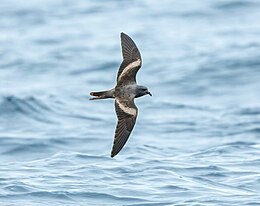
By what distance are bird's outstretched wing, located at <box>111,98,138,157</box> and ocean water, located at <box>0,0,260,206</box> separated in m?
1.23

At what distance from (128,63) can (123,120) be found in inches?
25.0

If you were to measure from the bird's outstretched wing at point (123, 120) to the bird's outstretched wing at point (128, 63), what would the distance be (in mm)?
259

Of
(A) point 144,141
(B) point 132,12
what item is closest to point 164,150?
(A) point 144,141

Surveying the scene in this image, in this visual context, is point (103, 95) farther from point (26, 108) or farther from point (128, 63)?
point (26, 108)

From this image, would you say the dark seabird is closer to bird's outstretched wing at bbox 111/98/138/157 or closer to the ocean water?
bird's outstretched wing at bbox 111/98/138/157

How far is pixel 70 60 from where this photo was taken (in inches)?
885

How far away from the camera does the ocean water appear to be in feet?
44.8

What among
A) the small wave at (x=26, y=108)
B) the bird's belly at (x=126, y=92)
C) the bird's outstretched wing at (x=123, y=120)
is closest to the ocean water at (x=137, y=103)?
the small wave at (x=26, y=108)

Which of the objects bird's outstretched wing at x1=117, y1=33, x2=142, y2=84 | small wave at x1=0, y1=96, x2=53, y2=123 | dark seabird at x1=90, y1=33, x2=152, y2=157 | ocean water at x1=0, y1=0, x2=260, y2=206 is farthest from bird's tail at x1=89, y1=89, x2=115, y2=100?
small wave at x1=0, y1=96, x2=53, y2=123

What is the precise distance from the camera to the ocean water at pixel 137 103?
44.8 ft

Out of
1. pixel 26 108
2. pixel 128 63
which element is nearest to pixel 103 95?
pixel 128 63

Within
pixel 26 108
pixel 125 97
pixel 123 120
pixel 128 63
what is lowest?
pixel 26 108

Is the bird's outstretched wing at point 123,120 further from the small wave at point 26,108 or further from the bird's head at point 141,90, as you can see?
the small wave at point 26,108

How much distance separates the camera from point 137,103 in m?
20.0
